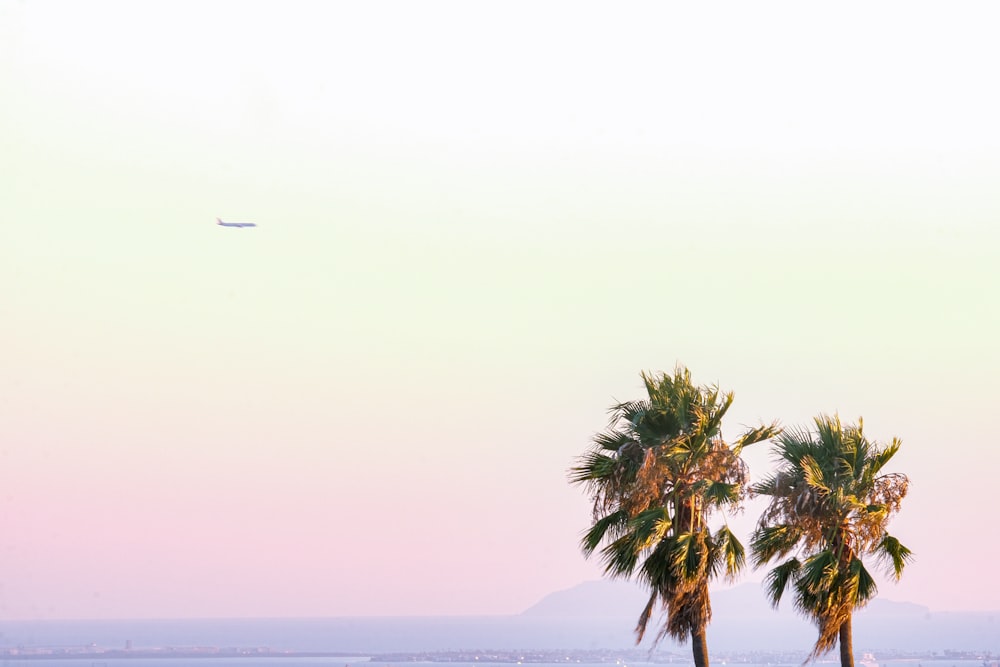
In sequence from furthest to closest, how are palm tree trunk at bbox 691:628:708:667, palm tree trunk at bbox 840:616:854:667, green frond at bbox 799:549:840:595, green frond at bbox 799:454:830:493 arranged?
palm tree trunk at bbox 691:628:708:667 → green frond at bbox 799:454:830:493 → palm tree trunk at bbox 840:616:854:667 → green frond at bbox 799:549:840:595

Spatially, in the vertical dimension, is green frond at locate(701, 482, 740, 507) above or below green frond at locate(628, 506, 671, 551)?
above

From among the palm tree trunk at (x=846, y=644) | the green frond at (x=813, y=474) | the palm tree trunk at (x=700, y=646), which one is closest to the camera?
the palm tree trunk at (x=846, y=644)

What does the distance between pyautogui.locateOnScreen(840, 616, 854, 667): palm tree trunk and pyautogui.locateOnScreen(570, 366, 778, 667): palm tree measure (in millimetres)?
2340

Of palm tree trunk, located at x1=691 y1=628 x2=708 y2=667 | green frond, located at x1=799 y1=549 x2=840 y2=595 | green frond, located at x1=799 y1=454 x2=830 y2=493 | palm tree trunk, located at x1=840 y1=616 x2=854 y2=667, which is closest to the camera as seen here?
green frond, located at x1=799 y1=549 x2=840 y2=595

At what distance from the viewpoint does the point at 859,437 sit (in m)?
27.6

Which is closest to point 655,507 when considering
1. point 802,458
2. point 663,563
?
point 663,563

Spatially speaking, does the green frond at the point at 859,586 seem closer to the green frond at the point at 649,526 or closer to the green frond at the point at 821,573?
the green frond at the point at 821,573

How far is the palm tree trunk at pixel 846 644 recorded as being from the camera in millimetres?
26859

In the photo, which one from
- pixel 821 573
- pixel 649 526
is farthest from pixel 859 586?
pixel 649 526

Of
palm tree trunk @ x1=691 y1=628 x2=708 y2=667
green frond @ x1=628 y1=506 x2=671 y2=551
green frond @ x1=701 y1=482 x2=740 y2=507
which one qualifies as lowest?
palm tree trunk @ x1=691 y1=628 x2=708 y2=667

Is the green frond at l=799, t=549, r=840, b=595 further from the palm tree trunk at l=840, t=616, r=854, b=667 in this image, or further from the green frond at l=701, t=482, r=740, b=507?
the green frond at l=701, t=482, r=740, b=507

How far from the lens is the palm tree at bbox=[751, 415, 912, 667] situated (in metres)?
26.6

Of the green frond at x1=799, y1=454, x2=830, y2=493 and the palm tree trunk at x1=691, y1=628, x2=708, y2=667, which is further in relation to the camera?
the palm tree trunk at x1=691, y1=628, x2=708, y2=667

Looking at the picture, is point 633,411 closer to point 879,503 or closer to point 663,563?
point 663,563
